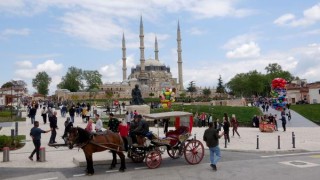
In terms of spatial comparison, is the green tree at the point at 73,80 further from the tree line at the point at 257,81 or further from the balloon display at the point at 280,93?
the balloon display at the point at 280,93

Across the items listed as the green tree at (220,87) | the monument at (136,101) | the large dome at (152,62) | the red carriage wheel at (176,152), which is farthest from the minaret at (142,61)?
the red carriage wheel at (176,152)

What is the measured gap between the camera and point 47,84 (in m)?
132

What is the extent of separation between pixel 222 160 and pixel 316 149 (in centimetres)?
587

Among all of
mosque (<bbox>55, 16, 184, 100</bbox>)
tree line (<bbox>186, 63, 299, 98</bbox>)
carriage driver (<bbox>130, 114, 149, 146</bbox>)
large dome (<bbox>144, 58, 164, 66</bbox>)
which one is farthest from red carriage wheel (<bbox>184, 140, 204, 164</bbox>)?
large dome (<bbox>144, 58, 164, 66</bbox>)

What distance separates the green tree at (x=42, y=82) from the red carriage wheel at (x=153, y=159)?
12390 cm

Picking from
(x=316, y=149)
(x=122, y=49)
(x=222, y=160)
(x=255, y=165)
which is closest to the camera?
(x=255, y=165)

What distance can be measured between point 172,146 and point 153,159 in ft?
3.98

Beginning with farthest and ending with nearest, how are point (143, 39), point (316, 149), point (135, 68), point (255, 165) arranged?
point (135, 68) < point (143, 39) < point (316, 149) < point (255, 165)

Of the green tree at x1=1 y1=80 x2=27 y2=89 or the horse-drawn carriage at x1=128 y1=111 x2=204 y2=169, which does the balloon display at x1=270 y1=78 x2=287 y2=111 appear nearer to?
the horse-drawn carriage at x1=128 y1=111 x2=204 y2=169

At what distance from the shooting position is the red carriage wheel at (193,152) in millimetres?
13242

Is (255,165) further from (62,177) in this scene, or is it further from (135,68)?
Answer: (135,68)

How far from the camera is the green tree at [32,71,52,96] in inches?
5118

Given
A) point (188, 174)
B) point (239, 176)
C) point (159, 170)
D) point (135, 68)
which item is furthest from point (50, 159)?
point (135, 68)

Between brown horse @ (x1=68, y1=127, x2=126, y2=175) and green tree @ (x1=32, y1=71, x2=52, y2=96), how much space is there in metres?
124
